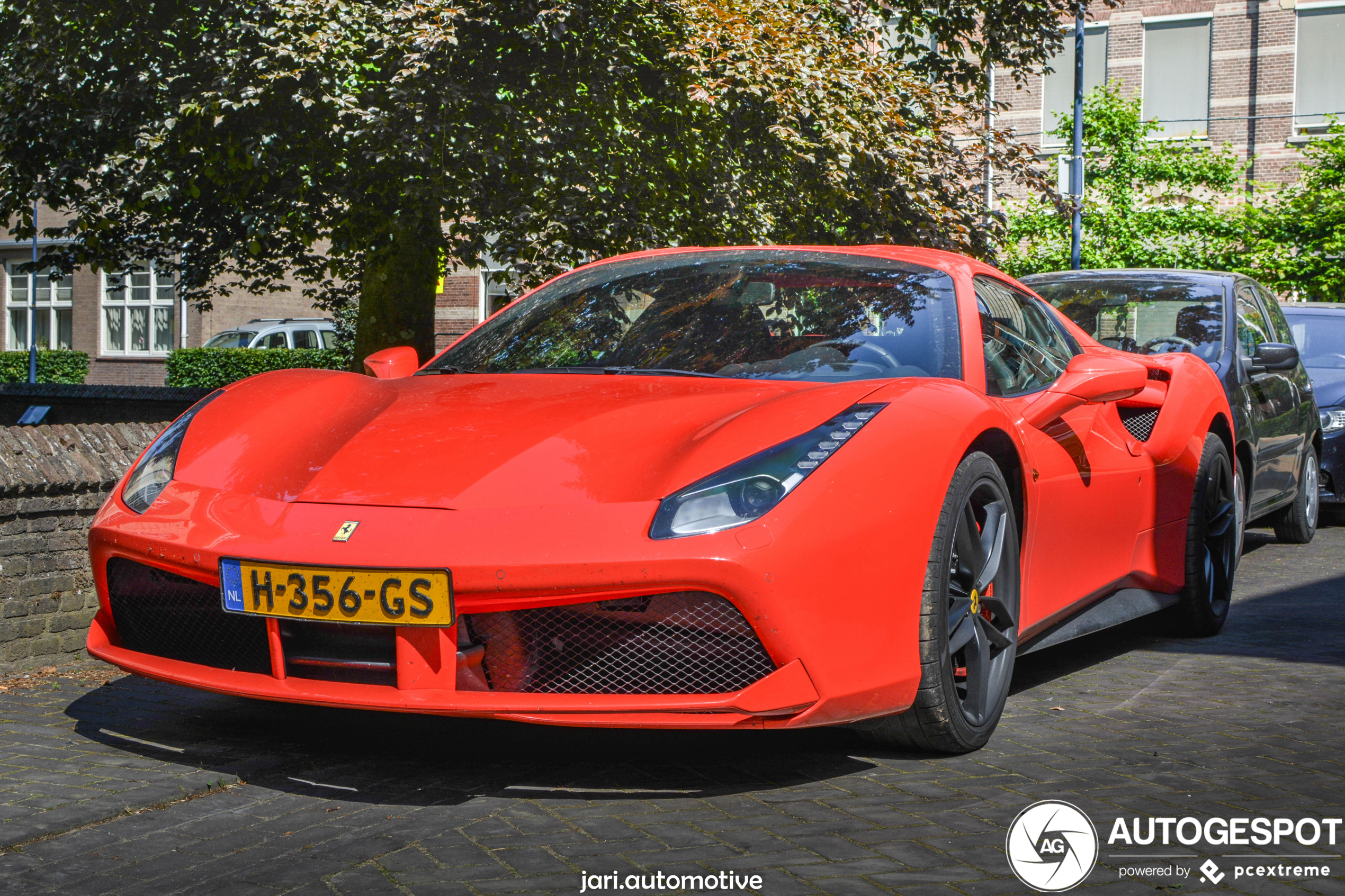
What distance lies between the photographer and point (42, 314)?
36.7 meters

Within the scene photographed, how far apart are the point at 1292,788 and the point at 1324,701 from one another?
1.19 metres

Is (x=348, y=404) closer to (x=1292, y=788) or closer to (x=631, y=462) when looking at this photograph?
(x=631, y=462)

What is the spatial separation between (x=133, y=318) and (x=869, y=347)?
34.2 meters

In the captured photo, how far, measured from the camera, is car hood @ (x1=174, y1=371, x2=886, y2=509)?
3.12 metres

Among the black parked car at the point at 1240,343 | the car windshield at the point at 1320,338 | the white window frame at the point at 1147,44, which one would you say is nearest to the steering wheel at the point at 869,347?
the black parked car at the point at 1240,343

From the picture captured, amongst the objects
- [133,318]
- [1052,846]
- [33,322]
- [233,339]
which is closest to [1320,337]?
[1052,846]

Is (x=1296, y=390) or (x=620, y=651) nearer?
(x=620, y=651)

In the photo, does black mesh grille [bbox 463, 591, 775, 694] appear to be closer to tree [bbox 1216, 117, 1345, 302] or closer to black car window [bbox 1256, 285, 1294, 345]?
black car window [bbox 1256, 285, 1294, 345]

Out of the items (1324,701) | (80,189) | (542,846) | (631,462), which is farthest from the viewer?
(80,189)

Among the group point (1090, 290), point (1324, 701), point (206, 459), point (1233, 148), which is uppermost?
point (1233, 148)

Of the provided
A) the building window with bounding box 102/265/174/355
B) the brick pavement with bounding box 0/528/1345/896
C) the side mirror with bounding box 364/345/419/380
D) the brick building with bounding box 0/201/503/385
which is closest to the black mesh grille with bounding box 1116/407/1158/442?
the brick pavement with bounding box 0/528/1345/896

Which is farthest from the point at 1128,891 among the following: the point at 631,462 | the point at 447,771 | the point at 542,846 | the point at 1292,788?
the point at 447,771

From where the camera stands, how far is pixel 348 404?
12.2 ft

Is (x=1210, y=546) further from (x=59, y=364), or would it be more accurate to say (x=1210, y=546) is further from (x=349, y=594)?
(x=59, y=364)
